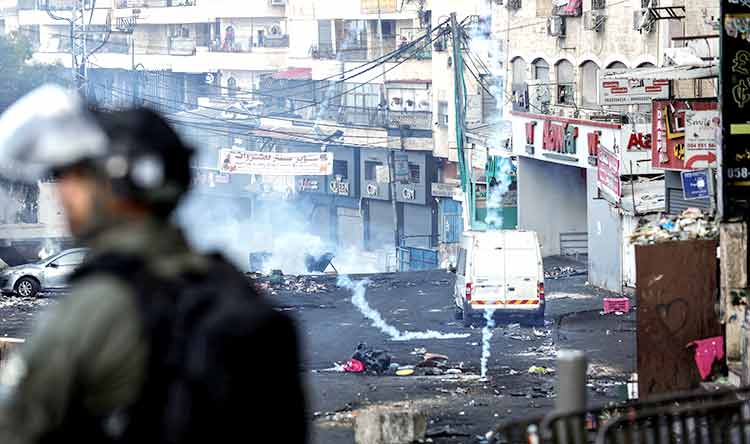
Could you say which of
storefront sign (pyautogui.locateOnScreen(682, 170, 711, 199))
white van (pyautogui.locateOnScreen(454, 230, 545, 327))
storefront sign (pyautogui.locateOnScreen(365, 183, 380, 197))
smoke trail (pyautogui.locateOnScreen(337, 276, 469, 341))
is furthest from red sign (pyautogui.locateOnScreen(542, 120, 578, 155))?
storefront sign (pyautogui.locateOnScreen(365, 183, 380, 197))

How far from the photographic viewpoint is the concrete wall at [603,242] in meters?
35.2

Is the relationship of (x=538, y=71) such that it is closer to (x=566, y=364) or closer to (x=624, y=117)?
(x=624, y=117)

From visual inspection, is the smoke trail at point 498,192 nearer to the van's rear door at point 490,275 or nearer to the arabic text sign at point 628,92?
the arabic text sign at point 628,92

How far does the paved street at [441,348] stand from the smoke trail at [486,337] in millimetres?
116

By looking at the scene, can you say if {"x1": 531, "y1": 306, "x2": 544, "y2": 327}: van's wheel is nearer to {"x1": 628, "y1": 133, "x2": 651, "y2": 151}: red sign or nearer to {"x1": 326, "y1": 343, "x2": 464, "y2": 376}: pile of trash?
{"x1": 326, "y1": 343, "x2": 464, "y2": 376}: pile of trash

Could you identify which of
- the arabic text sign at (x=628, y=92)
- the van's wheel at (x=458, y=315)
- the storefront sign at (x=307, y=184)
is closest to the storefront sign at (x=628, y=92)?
the arabic text sign at (x=628, y=92)

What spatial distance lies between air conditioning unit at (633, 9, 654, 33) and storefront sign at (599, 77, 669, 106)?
21.9ft

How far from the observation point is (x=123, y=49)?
86312 millimetres

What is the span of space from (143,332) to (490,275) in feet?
83.2

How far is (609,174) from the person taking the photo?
34.0 meters

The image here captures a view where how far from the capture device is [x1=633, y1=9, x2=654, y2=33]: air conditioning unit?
3541 centimetres

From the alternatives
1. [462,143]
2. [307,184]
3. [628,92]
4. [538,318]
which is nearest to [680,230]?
[628,92]

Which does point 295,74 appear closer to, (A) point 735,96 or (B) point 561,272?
(B) point 561,272

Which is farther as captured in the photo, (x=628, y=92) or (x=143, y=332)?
(x=628, y=92)
